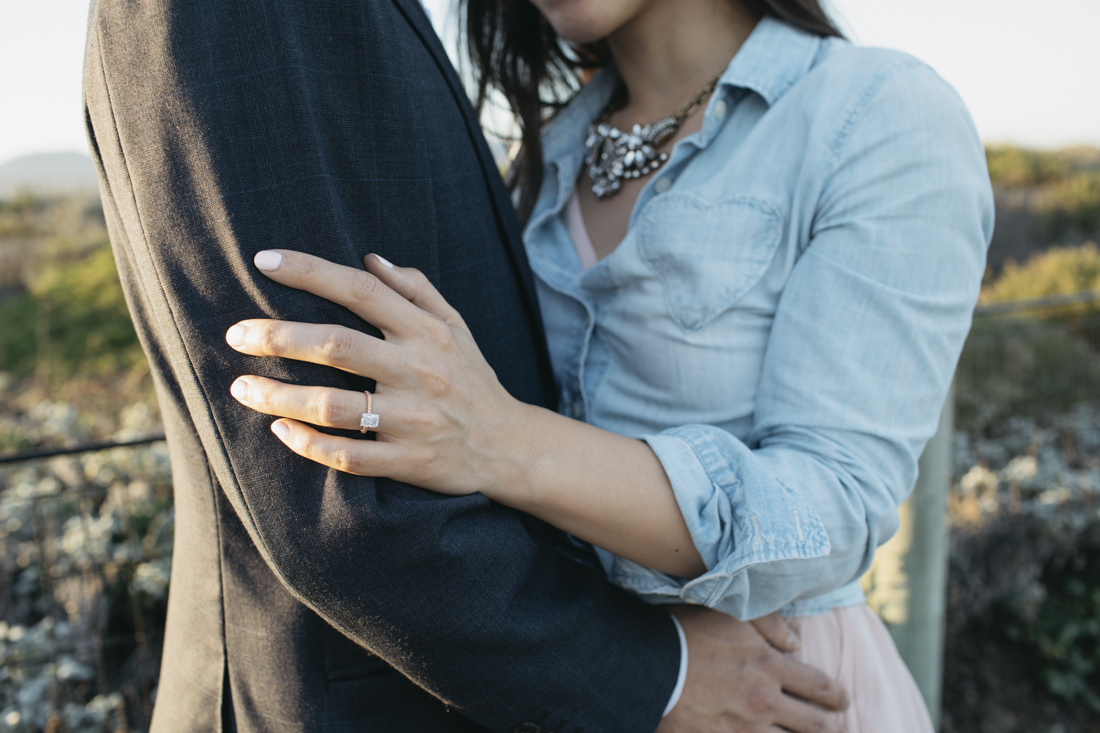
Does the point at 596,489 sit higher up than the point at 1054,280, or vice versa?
the point at 596,489

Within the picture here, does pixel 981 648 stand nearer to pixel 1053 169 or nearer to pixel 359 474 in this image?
pixel 359 474

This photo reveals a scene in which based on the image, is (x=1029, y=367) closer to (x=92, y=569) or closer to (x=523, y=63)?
(x=523, y=63)

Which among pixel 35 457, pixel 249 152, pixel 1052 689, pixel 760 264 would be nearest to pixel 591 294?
pixel 760 264

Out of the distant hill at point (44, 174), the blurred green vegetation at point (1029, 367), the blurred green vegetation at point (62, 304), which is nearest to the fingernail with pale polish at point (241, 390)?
the blurred green vegetation at point (1029, 367)

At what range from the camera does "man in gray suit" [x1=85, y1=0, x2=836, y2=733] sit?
67 centimetres

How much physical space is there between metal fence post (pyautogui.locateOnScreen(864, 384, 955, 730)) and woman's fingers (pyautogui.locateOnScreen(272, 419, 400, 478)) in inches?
85.9

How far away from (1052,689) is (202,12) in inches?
181

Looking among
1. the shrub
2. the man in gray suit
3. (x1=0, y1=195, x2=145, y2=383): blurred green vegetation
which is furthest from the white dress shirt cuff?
the shrub

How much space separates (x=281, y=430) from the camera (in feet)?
2.23

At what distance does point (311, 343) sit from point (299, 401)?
61 mm

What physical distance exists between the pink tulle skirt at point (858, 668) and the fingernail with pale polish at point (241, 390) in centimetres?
96

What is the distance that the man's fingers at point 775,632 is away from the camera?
1.06 metres

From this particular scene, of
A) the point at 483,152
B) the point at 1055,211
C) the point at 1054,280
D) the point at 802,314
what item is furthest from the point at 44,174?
the point at 1055,211

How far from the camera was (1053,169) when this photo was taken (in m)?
16.2
